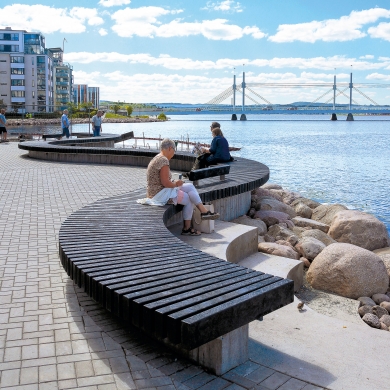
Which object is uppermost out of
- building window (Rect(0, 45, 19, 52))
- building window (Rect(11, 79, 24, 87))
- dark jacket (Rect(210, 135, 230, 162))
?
building window (Rect(0, 45, 19, 52))

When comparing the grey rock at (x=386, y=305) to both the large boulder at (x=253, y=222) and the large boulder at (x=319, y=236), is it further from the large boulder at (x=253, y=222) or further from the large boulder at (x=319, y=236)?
the large boulder at (x=319, y=236)

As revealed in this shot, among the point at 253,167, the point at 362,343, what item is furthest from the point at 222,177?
the point at 362,343

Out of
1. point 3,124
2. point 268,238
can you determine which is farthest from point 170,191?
point 3,124

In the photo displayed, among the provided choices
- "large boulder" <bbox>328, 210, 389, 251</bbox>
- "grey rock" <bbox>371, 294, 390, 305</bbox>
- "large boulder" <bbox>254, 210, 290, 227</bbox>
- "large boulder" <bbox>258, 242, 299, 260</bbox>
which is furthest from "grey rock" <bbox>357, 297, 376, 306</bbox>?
"large boulder" <bbox>254, 210, 290, 227</bbox>

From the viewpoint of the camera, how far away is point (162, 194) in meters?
7.50

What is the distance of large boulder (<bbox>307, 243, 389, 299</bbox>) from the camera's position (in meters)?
7.46

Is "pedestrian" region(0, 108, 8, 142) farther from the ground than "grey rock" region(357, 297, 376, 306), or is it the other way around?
"pedestrian" region(0, 108, 8, 142)

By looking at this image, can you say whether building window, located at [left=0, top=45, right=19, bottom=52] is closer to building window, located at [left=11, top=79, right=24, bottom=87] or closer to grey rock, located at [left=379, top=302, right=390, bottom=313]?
building window, located at [left=11, top=79, right=24, bottom=87]

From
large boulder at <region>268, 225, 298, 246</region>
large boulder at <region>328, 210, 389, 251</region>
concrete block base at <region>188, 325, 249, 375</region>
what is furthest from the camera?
A: large boulder at <region>328, 210, 389, 251</region>

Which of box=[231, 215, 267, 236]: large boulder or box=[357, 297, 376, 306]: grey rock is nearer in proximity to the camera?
box=[357, 297, 376, 306]: grey rock

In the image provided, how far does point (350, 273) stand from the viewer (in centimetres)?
747

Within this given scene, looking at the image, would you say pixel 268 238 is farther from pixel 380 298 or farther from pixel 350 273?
pixel 380 298

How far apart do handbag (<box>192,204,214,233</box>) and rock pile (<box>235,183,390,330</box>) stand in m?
1.06

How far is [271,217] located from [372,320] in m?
4.59
